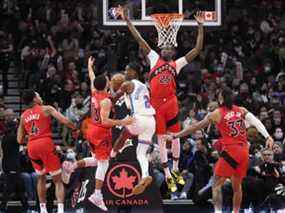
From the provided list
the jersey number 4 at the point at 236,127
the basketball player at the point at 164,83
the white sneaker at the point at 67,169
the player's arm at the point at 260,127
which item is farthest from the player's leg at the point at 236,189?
the white sneaker at the point at 67,169

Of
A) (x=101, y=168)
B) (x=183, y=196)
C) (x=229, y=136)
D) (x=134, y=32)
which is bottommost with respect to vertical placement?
(x=183, y=196)

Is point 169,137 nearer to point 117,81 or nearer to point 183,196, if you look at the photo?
point 117,81

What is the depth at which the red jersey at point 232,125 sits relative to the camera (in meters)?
17.6

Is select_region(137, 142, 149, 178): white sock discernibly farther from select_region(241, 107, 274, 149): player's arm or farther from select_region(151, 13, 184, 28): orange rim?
select_region(151, 13, 184, 28): orange rim

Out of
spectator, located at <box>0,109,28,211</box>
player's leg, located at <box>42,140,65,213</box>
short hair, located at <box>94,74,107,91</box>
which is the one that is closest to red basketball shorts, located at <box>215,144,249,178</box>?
short hair, located at <box>94,74,107,91</box>

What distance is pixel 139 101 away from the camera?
1750cm

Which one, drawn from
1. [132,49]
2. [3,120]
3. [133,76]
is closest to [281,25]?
[132,49]

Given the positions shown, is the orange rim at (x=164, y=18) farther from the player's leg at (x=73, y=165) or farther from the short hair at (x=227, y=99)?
the player's leg at (x=73, y=165)

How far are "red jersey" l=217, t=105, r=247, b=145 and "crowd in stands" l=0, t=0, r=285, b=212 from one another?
8.35 feet

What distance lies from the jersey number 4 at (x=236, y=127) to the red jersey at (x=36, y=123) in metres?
3.25

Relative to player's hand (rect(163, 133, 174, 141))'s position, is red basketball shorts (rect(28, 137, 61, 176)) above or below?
below

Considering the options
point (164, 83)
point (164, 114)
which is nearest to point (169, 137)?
point (164, 114)

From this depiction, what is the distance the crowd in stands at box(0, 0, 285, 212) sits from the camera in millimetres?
21594

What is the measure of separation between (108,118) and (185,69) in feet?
31.7
